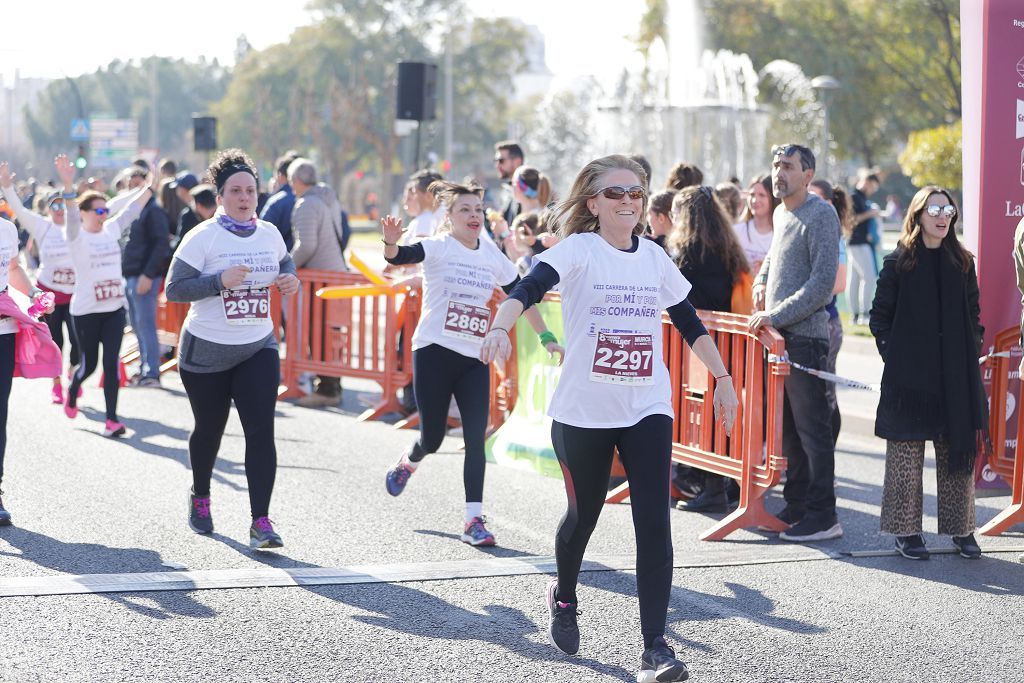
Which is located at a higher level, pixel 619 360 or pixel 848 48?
pixel 848 48

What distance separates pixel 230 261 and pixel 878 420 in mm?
3247

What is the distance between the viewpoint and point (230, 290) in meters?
7.01

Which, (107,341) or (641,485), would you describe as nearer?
(641,485)

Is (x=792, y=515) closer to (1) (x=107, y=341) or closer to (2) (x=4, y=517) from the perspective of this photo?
(2) (x=4, y=517)

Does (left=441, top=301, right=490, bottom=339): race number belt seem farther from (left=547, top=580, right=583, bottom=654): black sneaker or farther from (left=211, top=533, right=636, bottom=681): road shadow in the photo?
(left=547, top=580, right=583, bottom=654): black sneaker

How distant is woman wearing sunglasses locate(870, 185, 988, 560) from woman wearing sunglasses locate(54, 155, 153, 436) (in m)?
5.85

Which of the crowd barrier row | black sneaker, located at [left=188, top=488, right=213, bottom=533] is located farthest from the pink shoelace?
the crowd barrier row

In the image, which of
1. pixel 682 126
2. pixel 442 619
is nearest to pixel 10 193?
pixel 442 619

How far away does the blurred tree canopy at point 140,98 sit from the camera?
13225 centimetres

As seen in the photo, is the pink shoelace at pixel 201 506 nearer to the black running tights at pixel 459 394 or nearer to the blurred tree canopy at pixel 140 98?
the black running tights at pixel 459 394

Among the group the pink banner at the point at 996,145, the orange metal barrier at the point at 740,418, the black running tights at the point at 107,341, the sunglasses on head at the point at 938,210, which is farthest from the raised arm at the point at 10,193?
the pink banner at the point at 996,145

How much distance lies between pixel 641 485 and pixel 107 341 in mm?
6661

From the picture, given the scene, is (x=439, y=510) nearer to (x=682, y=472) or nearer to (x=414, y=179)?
(x=682, y=472)

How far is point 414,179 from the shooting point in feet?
39.8
